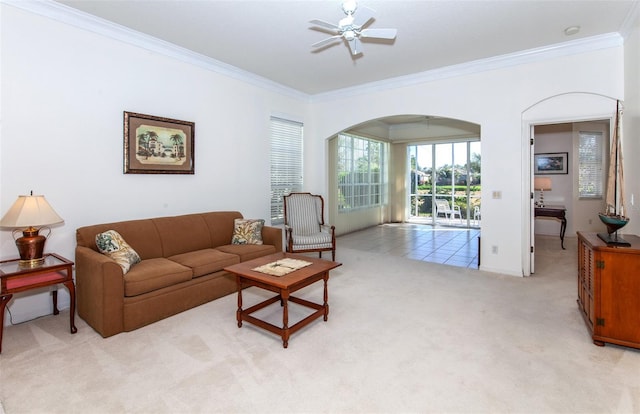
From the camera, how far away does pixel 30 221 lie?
8.89 ft

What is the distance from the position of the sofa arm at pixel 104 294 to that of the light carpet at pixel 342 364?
12cm

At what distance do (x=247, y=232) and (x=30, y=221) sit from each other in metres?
2.29

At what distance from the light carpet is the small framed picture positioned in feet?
6.09

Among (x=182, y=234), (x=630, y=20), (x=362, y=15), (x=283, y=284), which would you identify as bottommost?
(x=283, y=284)

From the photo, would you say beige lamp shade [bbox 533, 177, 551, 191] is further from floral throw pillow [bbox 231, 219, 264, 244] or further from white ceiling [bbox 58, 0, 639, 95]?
floral throw pillow [bbox 231, 219, 264, 244]

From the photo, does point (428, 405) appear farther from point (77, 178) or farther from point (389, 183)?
point (389, 183)

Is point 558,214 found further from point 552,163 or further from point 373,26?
point 373,26

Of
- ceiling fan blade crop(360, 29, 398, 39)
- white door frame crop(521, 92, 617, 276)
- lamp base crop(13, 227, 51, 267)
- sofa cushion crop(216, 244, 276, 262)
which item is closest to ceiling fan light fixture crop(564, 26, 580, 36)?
white door frame crop(521, 92, 617, 276)

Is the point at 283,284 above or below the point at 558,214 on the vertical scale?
below

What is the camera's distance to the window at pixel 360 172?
8.00 meters

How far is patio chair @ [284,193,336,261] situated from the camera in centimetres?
504

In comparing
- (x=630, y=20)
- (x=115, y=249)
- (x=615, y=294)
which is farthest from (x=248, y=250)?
(x=630, y=20)

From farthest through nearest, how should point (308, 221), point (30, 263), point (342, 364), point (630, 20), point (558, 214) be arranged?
1. point (558, 214)
2. point (308, 221)
3. point (630, 20)
4. point (30, 263)
5. point (342, 364)

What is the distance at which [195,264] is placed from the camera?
3.49 metres
